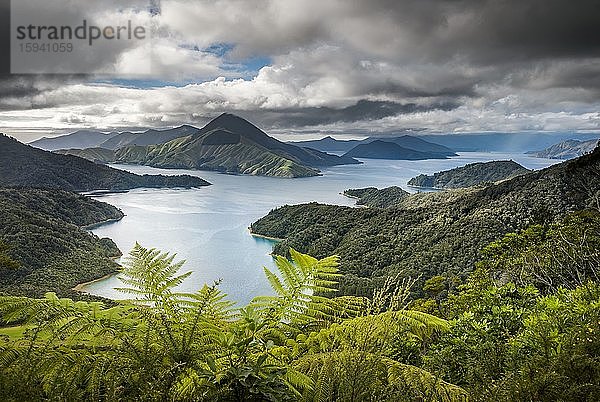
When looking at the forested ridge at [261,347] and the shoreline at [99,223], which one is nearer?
the forested ridge at [261,347]

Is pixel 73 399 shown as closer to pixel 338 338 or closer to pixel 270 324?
pixel 270 324

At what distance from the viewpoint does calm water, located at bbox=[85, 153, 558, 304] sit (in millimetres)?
52438

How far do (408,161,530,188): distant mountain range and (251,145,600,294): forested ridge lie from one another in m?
87.2

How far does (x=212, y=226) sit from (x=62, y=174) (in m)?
81.9

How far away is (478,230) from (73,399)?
5274 centimetres

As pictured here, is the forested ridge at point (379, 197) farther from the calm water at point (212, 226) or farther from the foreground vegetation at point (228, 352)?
the foreground vegetation at point (228, 352)

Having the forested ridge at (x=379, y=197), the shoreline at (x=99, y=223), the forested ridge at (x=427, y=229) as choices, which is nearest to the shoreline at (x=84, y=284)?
the forested ridge at (x=427, y=229)

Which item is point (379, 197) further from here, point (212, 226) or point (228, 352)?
point (228, 352)

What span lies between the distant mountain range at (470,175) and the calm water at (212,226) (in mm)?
17144

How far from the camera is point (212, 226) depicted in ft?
263

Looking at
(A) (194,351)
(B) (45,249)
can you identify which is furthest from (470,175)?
(A) (194,351)

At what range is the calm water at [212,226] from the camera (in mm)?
52438

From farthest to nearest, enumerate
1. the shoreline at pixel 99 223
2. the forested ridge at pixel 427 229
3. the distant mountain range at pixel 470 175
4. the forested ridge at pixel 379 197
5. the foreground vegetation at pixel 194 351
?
the distant mountain range at pixel 470 175
the forested ridge at pixel 379 197
the shoreline at pixel 99 223
the forested ridge at pixel 427 229
the foreground vegetation at pixel 194 351

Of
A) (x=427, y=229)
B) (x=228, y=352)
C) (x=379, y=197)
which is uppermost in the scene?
(x=228, y=352)
